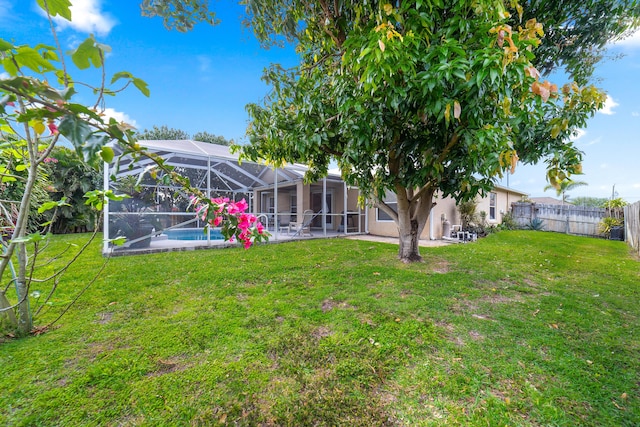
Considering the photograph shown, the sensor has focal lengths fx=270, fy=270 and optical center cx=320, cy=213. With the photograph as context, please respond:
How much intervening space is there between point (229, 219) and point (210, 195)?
32.1ft

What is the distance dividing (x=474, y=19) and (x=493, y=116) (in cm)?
106

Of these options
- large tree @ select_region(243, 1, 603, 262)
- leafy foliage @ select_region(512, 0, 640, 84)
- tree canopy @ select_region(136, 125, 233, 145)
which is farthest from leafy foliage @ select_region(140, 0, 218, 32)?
tree canopy @ select_region(136, 125, 233, 145)

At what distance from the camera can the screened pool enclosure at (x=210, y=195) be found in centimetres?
693

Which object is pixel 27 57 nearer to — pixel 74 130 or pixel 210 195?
pixel 74 130

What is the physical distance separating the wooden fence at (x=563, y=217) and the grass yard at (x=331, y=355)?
1049 centimetres

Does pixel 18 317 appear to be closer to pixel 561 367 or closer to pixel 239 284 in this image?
pixel 239 284

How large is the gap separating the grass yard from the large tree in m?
1.55

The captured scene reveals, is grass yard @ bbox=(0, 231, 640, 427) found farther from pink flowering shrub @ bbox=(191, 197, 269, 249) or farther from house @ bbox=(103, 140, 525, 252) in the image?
house @ bbox=(103, 140, 525, 252)

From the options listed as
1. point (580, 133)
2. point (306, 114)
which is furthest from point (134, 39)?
point (580, 133)

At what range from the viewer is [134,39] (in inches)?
253

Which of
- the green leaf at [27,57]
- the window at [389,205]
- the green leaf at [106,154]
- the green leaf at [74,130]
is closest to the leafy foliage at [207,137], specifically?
the window at [389,205]

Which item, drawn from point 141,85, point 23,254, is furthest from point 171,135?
point 141,85

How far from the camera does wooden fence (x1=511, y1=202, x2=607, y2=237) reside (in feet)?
39.8

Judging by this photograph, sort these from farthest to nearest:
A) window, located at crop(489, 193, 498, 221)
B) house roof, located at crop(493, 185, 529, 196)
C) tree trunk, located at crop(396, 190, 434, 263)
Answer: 1. house roof, located at crop(493, 185, 529, 196)
2. window, located at crop(489, 193, 498, 221)
3. tree trunk, located at crop(396, 190, 434, 263)
